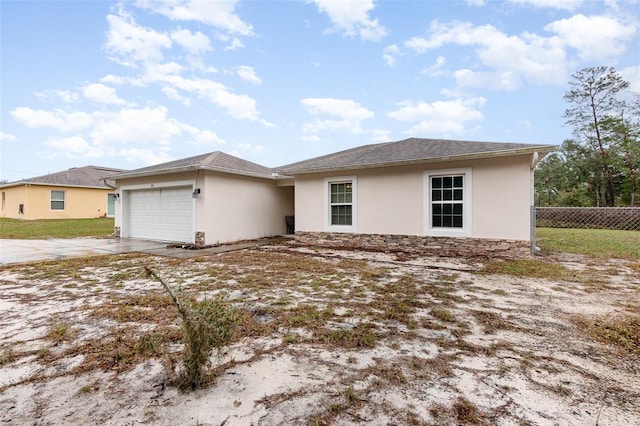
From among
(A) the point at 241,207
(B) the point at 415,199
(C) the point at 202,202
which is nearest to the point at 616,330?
(B) the point at 415,199

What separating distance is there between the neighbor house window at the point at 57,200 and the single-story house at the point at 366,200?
37.7ft

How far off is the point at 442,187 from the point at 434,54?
8.00 metres

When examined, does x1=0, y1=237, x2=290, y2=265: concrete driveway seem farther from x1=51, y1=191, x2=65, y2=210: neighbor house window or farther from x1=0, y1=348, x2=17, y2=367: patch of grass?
x1=51, y1=191, x2=65, y2=210: neighbor house window

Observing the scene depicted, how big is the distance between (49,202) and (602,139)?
38.1 meters

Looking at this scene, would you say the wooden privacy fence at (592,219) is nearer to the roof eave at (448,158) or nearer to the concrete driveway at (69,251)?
the roof eave at (448,158)

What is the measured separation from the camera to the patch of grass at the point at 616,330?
2751 mm

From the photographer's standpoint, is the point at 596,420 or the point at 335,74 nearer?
the point at 596,420

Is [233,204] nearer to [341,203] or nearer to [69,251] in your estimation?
[341,203]

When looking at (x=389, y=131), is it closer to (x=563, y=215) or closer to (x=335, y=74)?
(x=335, y=74)

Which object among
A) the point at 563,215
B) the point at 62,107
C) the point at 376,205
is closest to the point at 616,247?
the point at 376,205

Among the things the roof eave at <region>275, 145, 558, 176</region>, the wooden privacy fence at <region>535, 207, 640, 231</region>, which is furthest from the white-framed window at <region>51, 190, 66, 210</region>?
the wooden privacy fence at <region>535, 207, 640, 231</region>

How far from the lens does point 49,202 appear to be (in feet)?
62.4

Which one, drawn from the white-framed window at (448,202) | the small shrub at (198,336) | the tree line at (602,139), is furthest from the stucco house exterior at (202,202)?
the tree line at (602,139)

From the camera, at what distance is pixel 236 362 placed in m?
2.45
